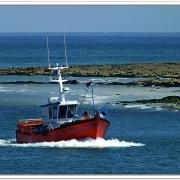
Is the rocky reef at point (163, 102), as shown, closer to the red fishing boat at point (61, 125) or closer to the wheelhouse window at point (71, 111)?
the red fishing boat at point (61, 125)

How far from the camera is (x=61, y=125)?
44.6 m

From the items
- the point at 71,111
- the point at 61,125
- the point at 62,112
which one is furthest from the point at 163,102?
the point at 61,125

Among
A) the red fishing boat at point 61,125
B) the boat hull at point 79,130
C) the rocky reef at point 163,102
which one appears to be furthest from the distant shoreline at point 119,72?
the boat hull at point 79,130

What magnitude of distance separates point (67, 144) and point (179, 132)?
8.27 m

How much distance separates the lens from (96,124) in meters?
44.1

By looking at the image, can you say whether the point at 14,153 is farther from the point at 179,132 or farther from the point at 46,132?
the point at 179,132

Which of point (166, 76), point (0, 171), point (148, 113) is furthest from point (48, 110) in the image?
point (166, 76)

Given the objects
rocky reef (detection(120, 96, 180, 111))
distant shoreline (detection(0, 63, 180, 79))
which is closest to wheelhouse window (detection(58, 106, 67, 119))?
rocky reef (detection(120, 96, 180, 111))

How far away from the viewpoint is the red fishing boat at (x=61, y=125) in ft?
145

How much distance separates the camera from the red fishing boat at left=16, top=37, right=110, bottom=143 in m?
44.2

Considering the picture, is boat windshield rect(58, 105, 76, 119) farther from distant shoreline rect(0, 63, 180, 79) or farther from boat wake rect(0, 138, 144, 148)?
distant shoreline rect(0, 63, 180, 79)
